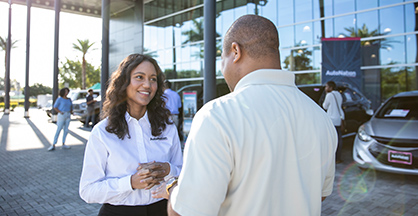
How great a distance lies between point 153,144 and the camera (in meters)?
2.15

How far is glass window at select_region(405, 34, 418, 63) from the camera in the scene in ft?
40.2

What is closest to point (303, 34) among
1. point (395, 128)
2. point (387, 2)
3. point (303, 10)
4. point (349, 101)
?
point (303, 10)

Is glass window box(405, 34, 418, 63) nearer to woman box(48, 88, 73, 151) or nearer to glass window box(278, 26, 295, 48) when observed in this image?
glass window box(278, 26, 295, 48)

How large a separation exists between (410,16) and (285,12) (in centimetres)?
573

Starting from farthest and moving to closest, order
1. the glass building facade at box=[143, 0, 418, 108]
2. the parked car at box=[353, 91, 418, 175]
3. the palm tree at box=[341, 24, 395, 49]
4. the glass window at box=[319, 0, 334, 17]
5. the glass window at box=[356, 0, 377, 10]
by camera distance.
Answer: the glass window at box=[319, 0, 334, 17]
the glass window at box=[356, 0, 377, 10]
the palm tree at box=[341, 24, 395, 49]
the glass building facade at box=[143, 0, 418, 108]
the parked car at box=[353, 91, 418, 175]

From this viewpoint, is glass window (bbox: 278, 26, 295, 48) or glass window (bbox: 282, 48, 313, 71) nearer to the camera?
glass window (bbox: 282, 48, 313, 71)

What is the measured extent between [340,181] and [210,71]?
10.9 ft

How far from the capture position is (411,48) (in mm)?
12320

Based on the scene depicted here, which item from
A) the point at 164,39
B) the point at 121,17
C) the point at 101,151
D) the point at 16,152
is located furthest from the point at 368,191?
the point at 121,17

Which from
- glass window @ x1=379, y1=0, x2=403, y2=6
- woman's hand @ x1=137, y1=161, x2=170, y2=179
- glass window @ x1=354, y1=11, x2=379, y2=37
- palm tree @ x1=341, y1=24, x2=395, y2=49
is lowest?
woman's hand @ x1=137, y1=161, x2=170, y2=179

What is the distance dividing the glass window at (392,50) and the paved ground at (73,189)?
6.68m

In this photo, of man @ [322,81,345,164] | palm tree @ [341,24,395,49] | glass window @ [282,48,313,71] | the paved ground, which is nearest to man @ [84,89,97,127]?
the paved ground

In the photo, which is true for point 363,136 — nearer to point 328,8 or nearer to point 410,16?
point 410,16

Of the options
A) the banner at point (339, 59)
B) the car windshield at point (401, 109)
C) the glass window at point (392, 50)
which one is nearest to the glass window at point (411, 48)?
the glass window at point (392, 50)
